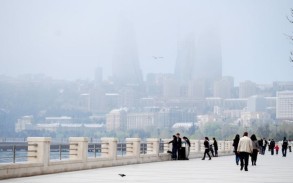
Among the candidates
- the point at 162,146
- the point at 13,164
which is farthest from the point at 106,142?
the point at 162,146

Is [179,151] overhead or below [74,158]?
below

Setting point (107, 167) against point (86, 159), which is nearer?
point (86, 159)

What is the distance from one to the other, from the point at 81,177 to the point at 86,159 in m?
5.64

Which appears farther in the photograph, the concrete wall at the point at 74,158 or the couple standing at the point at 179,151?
the couple standing at the point at 179,151

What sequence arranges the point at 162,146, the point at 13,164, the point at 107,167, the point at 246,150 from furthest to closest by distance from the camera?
1. the point at 162,146
2. the point at 107,167
3. the point at 246,150
4. the point at 13,164

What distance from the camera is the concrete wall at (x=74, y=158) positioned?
22.6 m

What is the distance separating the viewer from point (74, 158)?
28.1 m

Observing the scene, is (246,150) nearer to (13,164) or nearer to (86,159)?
(86,159)

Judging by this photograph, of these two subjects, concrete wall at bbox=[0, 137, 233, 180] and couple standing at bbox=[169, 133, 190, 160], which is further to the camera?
couple standing at bbox=[169, 133, 190, 160]

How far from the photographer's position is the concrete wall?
22573 mm

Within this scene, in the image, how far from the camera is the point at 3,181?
66.9 ft

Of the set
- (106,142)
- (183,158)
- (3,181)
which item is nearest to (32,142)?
(3,181)

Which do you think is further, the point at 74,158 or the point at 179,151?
the point at 179,151

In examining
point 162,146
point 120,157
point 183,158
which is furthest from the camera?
point 162,146
